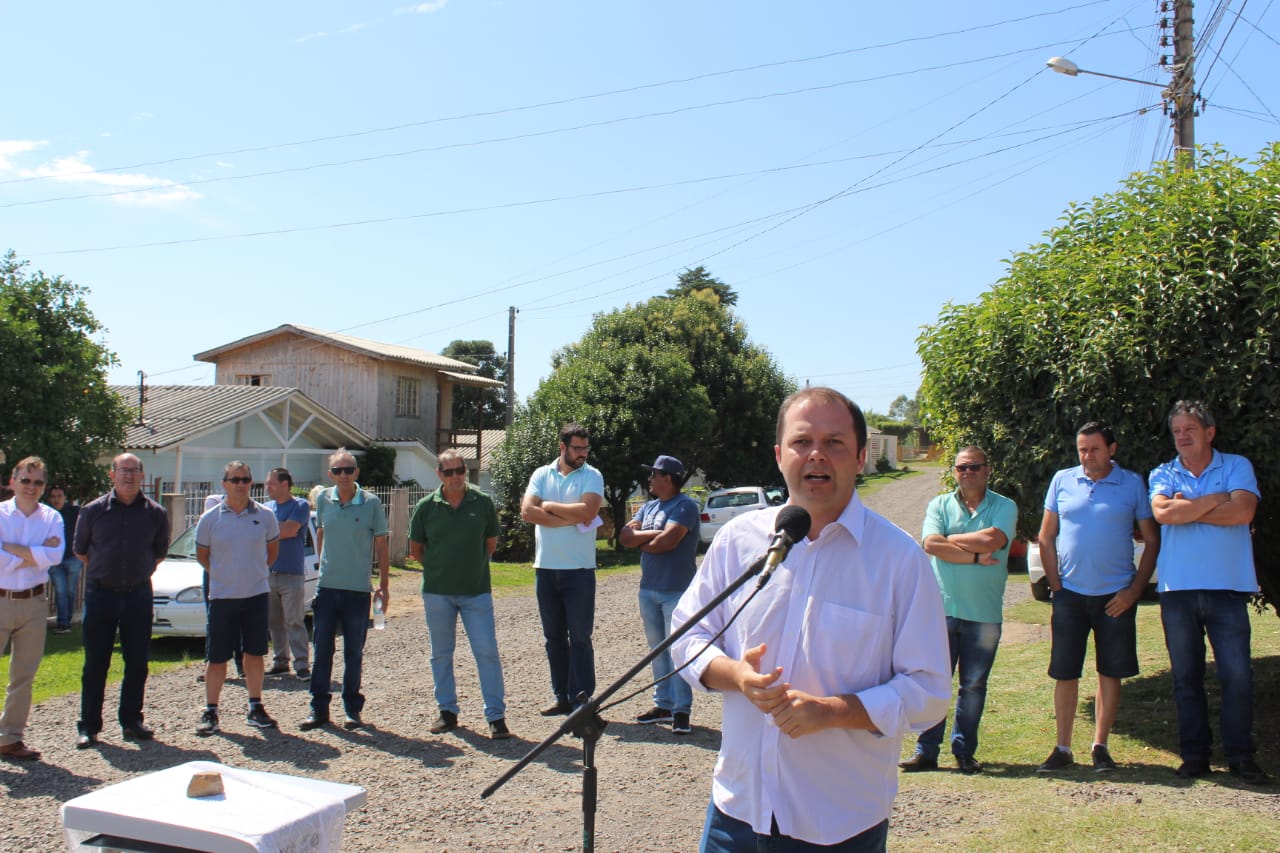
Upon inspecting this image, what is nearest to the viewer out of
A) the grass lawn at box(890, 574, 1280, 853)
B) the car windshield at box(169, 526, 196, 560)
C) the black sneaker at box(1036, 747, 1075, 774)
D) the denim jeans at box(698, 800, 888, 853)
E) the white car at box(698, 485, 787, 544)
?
the denim jeans at box(698, 800, 888, 853)

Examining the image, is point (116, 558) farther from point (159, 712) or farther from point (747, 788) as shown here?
point (747, 788)

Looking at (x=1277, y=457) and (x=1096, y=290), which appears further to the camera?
(x=1096, y=290)

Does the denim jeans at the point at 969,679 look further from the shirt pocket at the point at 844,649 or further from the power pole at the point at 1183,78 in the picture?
the power pole at the point at 1183,78

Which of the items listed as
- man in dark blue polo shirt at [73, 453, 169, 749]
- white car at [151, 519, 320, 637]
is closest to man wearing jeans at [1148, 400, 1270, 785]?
man in dark blue polo shirt at [73, 453, 169, 749]

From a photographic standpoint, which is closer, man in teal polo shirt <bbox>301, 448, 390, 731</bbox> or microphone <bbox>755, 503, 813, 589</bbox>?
microphone <bbox>755, 503, 813, 589</bbox>

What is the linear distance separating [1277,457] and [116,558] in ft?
25.6

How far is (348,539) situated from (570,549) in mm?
1732

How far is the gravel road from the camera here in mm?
5559

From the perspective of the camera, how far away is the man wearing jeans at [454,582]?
765 centimetres

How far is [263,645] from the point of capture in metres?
8.00

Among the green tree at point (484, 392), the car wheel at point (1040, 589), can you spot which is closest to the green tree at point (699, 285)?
the green tree at point (484, 392)

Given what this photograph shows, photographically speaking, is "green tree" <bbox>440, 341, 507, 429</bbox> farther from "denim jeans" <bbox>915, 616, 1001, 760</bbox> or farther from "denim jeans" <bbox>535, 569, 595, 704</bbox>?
"denim jeans" <bbox>915, 616, 1001, 760</bbox>

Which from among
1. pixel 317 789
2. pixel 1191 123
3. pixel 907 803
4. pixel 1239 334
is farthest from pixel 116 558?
pixel 1191 123

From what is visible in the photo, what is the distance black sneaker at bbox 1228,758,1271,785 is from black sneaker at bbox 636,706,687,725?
381cm
